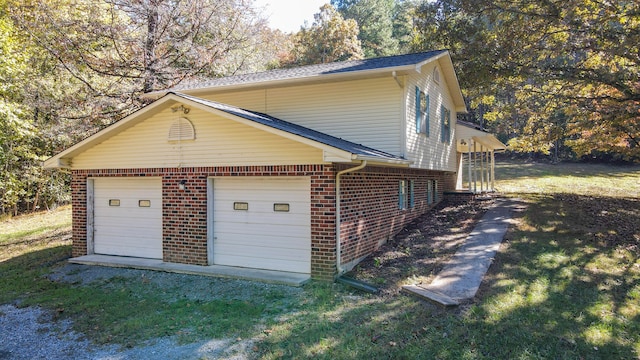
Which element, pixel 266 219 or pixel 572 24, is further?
pixel 572 24

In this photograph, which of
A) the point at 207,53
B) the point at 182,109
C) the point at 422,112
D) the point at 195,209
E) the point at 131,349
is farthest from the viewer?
the point at 207,53

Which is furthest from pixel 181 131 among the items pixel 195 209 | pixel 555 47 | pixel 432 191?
pixel 555 47

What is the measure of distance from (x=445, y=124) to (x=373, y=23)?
25.5 meters

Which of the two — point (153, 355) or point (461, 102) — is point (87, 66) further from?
point (461, 102)

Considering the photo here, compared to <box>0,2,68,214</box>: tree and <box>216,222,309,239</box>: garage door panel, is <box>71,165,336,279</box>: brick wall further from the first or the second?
<box>0,2,68,214</box>: tree

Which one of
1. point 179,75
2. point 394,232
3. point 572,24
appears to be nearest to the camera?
point 394,232

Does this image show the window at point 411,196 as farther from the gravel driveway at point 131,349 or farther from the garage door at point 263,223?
the gravel driveway at point 131,349

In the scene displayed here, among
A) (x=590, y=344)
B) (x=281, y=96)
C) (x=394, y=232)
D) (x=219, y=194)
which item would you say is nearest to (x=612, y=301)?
(x=590, y=344)

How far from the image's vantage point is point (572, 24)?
11.5 meters

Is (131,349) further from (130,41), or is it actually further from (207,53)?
(207,53)

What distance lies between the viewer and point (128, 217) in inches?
394

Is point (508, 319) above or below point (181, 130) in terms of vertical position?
below

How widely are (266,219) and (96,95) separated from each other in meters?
9.10

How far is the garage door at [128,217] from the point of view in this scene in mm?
9648
